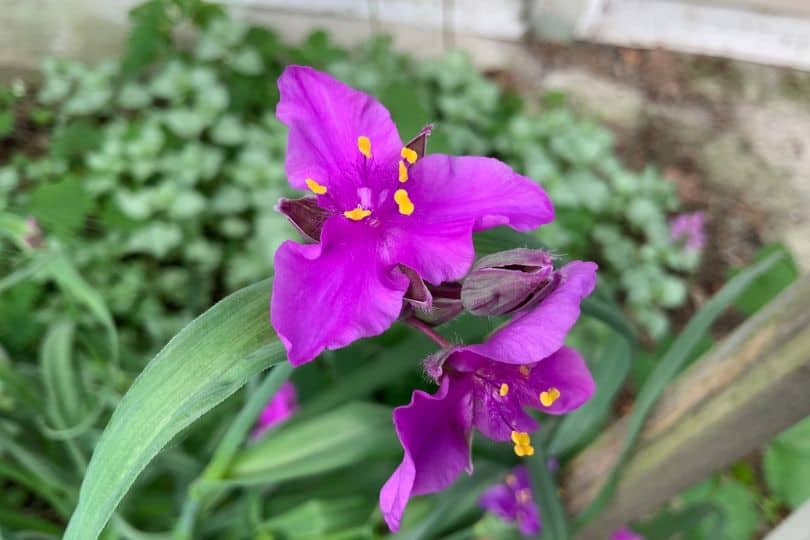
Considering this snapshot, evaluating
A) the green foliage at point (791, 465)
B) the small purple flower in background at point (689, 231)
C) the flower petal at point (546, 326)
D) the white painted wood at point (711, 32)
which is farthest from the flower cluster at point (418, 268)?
the white painted wood at point (711, 32)

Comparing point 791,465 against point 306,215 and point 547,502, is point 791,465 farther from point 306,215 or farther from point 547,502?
point 306,215

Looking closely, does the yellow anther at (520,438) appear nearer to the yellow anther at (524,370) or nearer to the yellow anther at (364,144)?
the yellow anther at (524,370)

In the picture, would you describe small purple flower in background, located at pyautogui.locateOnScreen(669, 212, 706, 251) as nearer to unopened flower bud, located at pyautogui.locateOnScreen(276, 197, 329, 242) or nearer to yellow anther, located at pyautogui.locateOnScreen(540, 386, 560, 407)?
yellow anther, located at pyautogui.locateOnScreen(540, 386, 560, 407)

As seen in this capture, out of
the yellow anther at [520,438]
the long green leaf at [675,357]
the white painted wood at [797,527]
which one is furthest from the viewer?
the long green leaf at [675,357]

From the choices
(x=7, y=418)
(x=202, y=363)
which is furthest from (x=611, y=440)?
(x=7, y=418)

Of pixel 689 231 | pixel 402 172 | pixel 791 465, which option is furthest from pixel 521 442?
pixel 689 231

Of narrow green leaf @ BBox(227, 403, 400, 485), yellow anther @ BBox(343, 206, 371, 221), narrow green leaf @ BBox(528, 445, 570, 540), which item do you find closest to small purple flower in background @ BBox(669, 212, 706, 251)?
narrow green leaf @ BBox(528, 445, 570, 540)
